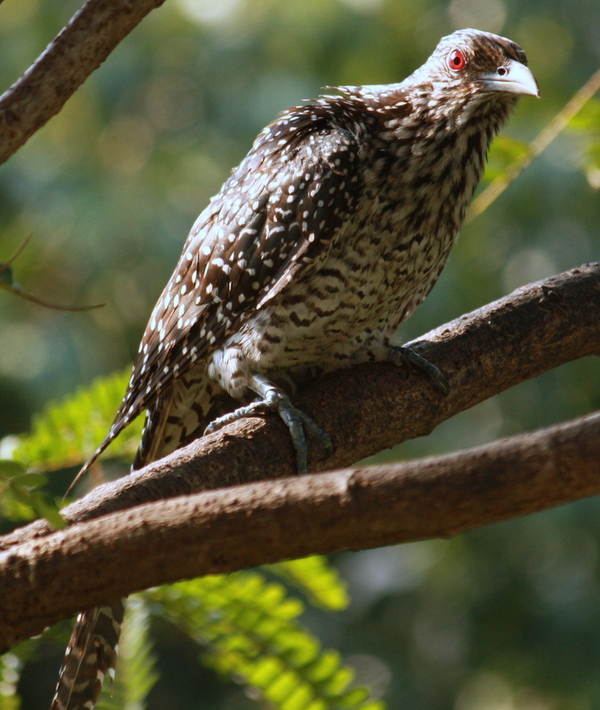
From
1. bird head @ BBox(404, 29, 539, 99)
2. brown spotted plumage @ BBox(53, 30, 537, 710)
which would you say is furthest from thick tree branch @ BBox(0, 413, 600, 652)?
bird head @ BBox(404, 29, 539, 99)

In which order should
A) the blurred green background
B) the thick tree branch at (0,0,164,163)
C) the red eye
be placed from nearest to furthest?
the thick tree branch at (0,0,164,163) < the red eye < the blurred green background

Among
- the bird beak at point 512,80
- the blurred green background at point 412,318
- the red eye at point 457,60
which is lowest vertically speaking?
the blurred green background at point 412,318

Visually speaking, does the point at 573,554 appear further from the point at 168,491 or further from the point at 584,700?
the point at 168,491

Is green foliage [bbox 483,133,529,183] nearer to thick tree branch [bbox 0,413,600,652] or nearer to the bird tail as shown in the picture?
thick tree branch [bbox 0,413,600,652]

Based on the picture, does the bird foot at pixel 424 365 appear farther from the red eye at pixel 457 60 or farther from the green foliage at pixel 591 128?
the red eye at pixel 457 60

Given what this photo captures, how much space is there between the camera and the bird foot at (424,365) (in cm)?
264

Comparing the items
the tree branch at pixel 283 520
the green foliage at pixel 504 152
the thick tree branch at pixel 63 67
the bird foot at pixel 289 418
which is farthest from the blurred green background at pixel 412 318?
the tree branch at pixel 283 520

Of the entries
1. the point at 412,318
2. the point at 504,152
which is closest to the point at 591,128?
the point at 504,152

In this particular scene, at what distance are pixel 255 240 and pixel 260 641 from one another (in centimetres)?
122

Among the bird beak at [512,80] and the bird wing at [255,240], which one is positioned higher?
the bird beak at [512,80]

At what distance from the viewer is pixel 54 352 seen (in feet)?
24.5

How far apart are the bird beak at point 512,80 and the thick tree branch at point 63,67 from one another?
4.35 ft

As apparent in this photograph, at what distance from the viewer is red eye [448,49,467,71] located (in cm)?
275

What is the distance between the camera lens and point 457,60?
2.76 metres
